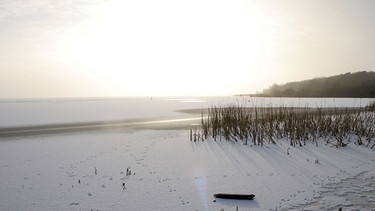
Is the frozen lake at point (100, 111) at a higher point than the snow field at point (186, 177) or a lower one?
higher

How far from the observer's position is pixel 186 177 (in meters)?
6.35

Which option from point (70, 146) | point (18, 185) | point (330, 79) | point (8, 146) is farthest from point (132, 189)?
point (330, 79)

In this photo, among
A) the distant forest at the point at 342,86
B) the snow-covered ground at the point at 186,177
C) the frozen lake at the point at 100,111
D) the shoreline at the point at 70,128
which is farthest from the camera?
the distant forest at the point at 342,86

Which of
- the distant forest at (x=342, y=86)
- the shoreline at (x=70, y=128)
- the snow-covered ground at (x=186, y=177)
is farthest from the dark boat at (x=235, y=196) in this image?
the distant forest at (x=342, y=86)

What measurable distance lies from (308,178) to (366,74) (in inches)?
2984

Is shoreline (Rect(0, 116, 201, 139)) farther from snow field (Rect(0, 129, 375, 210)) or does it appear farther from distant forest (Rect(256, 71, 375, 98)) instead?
distant forest (Rect(256, 71, 375, 98))

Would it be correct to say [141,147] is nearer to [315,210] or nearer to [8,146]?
[8,146]

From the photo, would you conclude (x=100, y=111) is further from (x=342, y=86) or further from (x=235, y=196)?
(x=342, y=86)

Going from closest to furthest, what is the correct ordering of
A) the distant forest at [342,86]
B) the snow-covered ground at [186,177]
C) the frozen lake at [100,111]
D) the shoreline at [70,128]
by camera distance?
the snow-covered ground at [186,177] < the shoreline at [70,128] < the frozen lake at [100,111] < the distant forest at [342,86]

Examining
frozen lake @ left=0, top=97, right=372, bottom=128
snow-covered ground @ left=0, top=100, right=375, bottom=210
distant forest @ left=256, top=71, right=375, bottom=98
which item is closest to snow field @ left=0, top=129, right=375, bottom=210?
snow-covered ground @ left=0, top=100, right=375, bottom=210

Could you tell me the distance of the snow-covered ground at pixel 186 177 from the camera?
4.84 metres

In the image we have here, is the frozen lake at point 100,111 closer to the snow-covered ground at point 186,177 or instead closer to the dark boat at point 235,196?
the snow-covered ground at point 186,177

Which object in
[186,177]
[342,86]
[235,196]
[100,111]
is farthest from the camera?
A: [342,86]

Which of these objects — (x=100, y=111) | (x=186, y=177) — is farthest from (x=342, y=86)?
(x=186, y=177)
